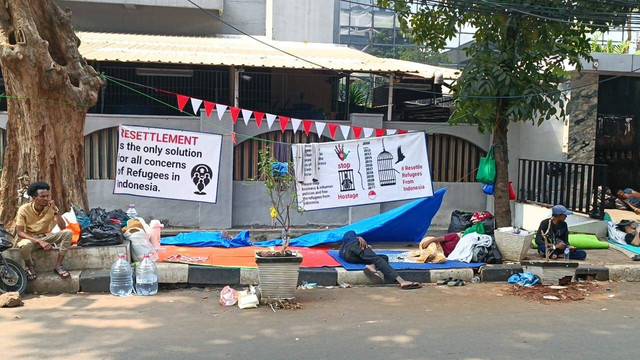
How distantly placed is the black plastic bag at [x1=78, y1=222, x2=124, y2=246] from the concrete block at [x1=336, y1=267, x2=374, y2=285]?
3.16 metres

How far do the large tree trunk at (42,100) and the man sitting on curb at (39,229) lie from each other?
2.92 feet

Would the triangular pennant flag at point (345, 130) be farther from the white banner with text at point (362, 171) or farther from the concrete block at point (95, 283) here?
the concrete block at point (95, 283)

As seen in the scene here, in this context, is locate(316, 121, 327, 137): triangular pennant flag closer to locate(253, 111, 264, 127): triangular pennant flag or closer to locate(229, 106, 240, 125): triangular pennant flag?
locate(253, 111, 264, 127): triangular pennant flag

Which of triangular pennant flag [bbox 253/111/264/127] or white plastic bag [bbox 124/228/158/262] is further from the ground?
triangular pennant flag [bbox 253/111/264/127]

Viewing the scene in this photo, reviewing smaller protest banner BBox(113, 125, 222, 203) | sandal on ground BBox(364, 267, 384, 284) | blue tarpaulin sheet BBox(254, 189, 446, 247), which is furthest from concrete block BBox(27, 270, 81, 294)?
sandal on ground BBox(364, 267, 384, 284)

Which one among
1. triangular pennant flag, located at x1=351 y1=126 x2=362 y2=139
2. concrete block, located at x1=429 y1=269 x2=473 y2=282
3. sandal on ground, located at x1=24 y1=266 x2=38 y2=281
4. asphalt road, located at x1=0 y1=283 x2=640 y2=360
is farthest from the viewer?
triangular pennant flag, located at x1=351 y1=126 x2=362 y2=139

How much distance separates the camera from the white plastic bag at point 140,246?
8.77 metres

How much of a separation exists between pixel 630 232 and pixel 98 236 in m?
8.91

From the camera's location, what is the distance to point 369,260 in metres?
9.01

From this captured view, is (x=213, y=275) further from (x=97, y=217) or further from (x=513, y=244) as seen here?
(x=513, y=244)

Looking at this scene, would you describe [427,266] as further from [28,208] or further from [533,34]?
[28,208]

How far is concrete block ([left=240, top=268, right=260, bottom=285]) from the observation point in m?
8.59

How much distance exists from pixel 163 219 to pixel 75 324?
19.2 feet

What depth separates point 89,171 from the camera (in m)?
12.1
